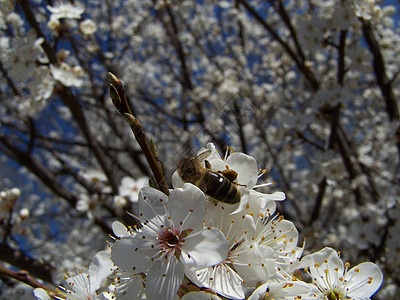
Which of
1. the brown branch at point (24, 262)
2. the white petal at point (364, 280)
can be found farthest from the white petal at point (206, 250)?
the brown branch at point (24, 262)

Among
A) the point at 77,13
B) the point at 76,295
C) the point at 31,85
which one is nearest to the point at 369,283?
the point at 76,295

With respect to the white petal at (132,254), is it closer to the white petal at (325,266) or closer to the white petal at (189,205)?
the white petal at (189,205)

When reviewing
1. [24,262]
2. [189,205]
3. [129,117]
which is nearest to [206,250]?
[189,205]

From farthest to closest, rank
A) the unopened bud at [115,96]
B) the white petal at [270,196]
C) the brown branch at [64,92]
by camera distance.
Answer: the brown branch at [64,92]
the white petal at [270,196]
the unopened bud at [115,96]

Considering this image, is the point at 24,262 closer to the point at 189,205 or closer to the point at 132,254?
the point at 132,254

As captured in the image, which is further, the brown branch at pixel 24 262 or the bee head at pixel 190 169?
the brown branch at pixel 24 262

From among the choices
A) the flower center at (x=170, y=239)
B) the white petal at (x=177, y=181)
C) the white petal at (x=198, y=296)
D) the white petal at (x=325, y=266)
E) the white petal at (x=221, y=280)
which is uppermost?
the white petal at (x=177, y=181)

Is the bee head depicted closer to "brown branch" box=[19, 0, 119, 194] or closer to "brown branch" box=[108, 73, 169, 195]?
"brown branch" box=[108, 73, 169, 195]
